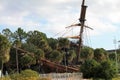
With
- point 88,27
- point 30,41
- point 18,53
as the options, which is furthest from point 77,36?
point 18,53

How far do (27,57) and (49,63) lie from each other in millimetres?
6735

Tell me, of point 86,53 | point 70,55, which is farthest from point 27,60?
point 86,53

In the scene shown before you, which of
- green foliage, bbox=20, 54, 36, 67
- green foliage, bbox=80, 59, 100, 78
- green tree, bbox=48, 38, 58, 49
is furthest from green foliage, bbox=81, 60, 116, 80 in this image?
green tree, bbox=48, 38, 58, 49

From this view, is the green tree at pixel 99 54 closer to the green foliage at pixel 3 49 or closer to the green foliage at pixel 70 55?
the green foliage at pixel 70 55

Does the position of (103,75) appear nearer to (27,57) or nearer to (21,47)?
(27,57)

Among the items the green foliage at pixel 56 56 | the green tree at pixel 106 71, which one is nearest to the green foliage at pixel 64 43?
the green foliage at pixel 56 56

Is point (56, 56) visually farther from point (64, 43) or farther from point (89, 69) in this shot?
point (89, 69)

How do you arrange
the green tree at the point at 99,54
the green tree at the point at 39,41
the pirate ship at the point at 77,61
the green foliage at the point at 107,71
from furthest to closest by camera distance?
the green tree at the point at 99,54 < the green tree at the point at 39,41 < the pirate ship at the point at 77,61 < the green foliage at the point at 107,71

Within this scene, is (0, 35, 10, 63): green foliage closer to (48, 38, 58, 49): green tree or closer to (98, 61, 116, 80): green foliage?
(98, 61, 116, 80): green foliage

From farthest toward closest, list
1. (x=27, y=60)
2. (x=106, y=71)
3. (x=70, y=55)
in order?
(x=70, y=55)
(x=27, y=60)
(x=106, y=71)

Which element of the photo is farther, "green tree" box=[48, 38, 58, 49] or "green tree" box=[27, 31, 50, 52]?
"green tree" box=[48, 38, 58, 49]

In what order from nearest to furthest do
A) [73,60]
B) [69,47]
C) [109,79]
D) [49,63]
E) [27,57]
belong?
[109,79], [27,57], [49,63], [69,47], [73,60]

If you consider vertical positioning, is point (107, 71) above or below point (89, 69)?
below

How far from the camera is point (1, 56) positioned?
55.1 m
